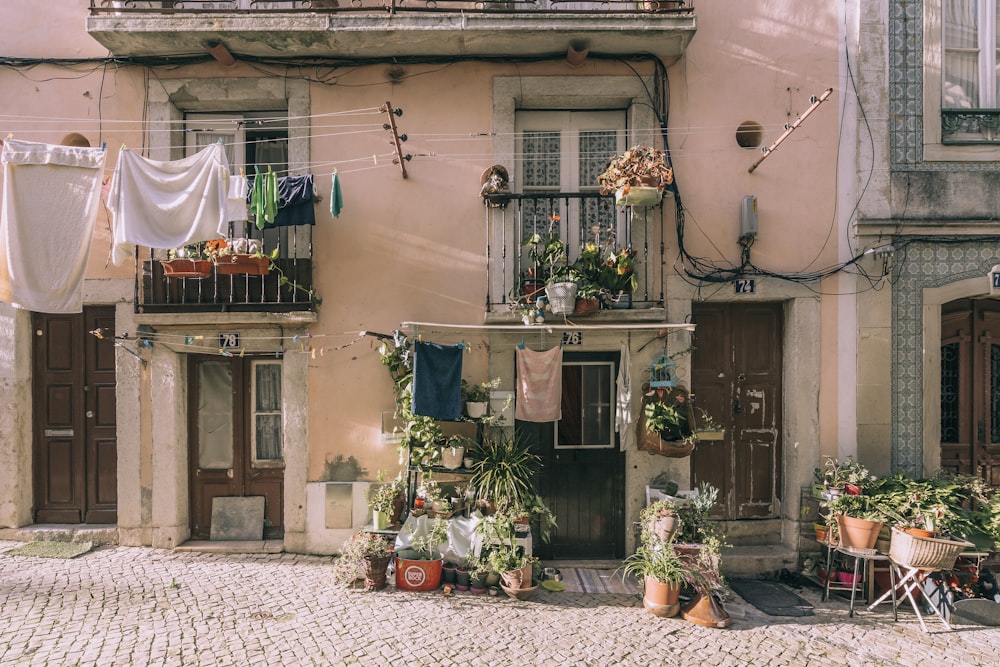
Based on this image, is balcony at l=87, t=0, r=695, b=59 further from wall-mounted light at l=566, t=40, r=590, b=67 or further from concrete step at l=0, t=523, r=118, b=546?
concrete step at l=0, t=523, r=118, b=546

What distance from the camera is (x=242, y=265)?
6.41 meters

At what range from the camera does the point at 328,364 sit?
22.0 ft

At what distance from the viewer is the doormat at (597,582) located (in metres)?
5.98

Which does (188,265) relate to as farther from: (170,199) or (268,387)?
(268,387)

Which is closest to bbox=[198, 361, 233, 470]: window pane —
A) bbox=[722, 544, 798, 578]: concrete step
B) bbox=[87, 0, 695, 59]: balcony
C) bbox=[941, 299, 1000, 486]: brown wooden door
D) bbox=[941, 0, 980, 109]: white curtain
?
bbox=[87, 0, 695, 59]: balcony

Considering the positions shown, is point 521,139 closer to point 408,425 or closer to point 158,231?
point 408,425

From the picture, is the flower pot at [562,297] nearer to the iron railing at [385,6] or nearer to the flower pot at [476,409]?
the flower pot at [476,409]

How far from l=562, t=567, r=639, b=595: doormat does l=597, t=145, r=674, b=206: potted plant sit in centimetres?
424

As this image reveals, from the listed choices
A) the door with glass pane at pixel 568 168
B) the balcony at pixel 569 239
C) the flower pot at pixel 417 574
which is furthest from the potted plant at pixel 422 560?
the door with glass pane at pixel 568 168

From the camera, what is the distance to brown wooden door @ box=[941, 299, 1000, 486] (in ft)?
22.7

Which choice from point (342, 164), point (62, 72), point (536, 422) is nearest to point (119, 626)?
point (536, 422)

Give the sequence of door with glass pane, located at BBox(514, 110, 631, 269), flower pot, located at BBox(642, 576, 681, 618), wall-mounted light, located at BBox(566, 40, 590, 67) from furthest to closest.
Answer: door with glass pane, located at BBox(514, 110, 631, 269)
wall-mounted light, located at BBox(566, 40, 590, 67)
flower pot, located at BBox(642, 576, 681, 618)

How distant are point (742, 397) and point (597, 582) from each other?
2.88m

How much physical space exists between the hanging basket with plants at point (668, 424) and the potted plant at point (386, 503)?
9.26ft
